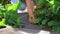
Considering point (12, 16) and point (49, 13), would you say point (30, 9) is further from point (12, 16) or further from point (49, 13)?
point (12, 16)

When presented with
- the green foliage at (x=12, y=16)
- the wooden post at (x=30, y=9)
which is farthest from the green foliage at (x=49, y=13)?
the green foliage at (x=12, y=16)

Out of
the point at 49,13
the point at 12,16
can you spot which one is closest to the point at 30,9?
the point at 49,13

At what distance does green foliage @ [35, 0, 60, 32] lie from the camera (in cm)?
334

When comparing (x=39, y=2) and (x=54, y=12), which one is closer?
(x=54, y=12)

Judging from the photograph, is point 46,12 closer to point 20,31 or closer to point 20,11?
point 20,11

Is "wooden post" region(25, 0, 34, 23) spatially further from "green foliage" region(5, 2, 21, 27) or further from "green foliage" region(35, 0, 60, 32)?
"green foliage" region(5, 2, 21, 27)

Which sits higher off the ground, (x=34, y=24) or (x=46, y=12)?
(x=46, y=12)

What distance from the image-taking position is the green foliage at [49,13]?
3344 millimetres

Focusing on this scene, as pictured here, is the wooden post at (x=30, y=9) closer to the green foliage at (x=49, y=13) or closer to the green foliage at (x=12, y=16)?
the green foliage at (x=49, y=13)

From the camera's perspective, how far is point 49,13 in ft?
11.6

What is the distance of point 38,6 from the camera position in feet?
12.2

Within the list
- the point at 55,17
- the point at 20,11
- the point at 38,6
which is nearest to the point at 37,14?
the point at 38,6

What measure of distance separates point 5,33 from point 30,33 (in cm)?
24

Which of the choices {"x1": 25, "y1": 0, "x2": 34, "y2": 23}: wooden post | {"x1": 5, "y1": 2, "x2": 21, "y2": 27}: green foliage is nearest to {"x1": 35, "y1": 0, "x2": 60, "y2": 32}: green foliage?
{"x1": 25, "y1": 0, "x2": 34, "y2": 23}: wooden post
